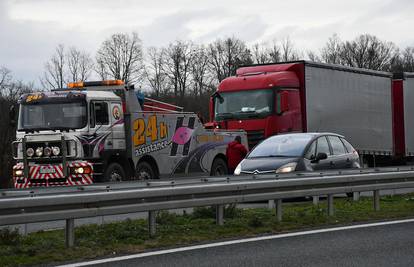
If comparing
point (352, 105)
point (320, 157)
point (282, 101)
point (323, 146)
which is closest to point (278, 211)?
point (320, 157)

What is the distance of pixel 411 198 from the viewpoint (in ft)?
53.9

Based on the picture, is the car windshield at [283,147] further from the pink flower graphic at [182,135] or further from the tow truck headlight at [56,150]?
the pink flower graphic at [182,135]

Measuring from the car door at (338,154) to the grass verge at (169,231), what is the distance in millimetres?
2629

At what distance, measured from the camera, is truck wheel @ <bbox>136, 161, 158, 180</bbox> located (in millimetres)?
21484

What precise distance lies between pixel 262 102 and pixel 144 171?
16.8 ft

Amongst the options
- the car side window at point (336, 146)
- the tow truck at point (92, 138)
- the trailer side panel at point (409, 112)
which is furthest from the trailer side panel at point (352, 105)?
the car side window at point (336, 146)

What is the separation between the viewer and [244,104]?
1006 inches

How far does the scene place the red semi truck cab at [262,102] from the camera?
24.8m

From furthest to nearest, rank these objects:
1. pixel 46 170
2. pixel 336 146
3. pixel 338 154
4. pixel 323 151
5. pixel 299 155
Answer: pixel 46 170, pixel 336 146, pixel 338 154, pixel 323 151, pixel 299 155

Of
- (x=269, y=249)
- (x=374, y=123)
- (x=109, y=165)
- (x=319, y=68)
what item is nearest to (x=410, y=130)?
(x=374, y=123)

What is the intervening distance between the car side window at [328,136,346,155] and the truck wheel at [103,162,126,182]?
5778mm

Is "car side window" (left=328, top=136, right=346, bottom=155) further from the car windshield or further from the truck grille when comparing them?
the truck grille

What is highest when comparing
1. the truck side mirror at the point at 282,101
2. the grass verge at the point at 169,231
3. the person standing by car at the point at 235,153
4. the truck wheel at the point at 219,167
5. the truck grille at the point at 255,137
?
the truck side mirror at the point at 282,101

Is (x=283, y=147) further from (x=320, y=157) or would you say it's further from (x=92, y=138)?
(x=92, y=138)
